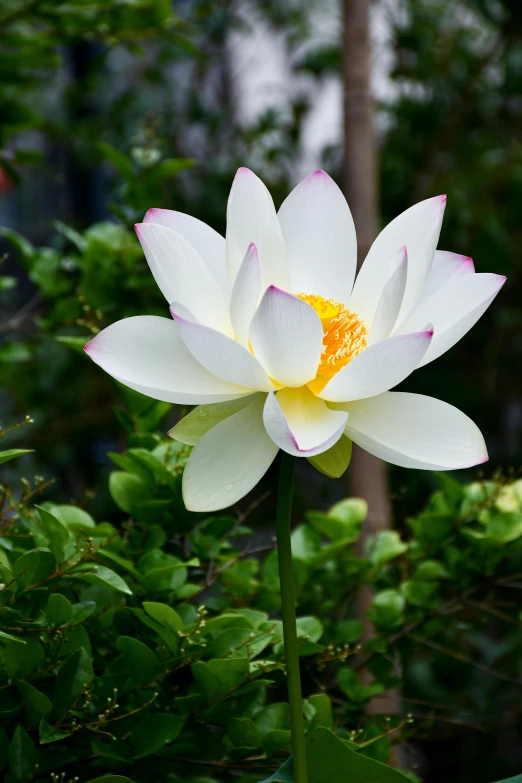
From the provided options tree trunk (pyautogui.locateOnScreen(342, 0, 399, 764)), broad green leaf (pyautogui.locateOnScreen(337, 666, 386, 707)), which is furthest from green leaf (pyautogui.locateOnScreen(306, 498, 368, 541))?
tree trunk (pyautogui.locateOnScreen(342, 0, 399, 764))

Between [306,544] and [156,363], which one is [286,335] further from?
[306,544]

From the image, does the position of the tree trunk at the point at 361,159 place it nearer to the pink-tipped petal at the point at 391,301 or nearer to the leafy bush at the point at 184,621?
the leafy bush at the point at 184,621

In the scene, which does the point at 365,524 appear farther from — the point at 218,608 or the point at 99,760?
the point at 99,760

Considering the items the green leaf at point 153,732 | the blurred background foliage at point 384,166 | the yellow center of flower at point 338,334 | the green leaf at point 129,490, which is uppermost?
the yellow center of flower at point 338,334

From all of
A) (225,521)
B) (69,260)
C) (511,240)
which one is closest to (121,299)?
(69,260)

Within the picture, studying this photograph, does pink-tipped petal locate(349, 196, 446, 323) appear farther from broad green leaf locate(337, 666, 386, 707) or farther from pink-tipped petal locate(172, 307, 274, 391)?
broad green leaf locate(337, 666, 386, 707)

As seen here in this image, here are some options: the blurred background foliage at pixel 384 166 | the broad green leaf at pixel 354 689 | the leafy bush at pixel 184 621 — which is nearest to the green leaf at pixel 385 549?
the leafy bush at pixel 184 621
